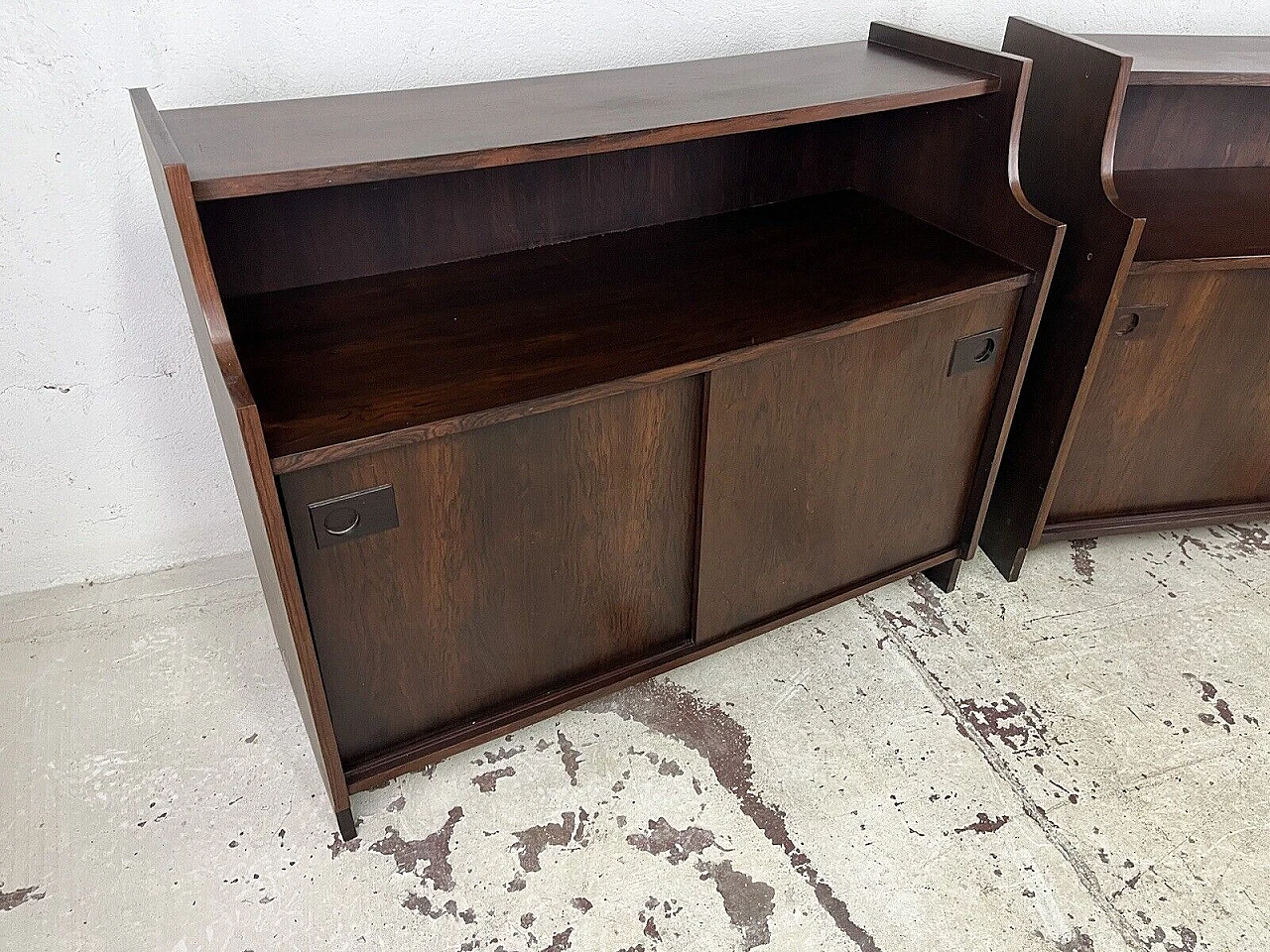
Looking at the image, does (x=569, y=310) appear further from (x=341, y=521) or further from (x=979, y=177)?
(x=979, y=177)

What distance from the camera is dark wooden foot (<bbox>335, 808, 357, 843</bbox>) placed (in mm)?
1448

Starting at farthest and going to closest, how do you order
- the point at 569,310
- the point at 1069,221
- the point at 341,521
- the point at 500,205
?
the point at 1069,221 < the point at 500,205 < the point at 569,310 < the point at 341,521

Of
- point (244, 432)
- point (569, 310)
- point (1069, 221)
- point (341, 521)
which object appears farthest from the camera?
point (1069, 221)

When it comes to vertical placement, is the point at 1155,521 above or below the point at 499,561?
below

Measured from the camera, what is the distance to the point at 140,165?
1.49m

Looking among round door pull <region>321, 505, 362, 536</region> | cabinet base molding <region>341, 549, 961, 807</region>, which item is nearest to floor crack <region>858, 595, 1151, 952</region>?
cabinet base molding <region>341, 549, 961, 807</region>

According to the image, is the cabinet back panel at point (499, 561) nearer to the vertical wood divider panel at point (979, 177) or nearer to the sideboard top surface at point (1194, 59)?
the vertical wood divider panel at point (979, 177)

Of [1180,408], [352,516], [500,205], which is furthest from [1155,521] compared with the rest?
[352,516]

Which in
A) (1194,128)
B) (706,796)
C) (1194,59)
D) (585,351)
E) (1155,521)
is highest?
(1194,59)

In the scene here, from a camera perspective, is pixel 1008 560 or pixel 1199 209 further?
pixel 1008 560

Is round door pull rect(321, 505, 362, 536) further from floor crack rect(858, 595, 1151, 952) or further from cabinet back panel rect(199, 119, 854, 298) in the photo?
floor crack rect(858, 595, 1151, 952)

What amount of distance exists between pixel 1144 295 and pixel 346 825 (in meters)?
1.61

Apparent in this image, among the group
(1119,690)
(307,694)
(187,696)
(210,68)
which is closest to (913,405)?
(1119,690)

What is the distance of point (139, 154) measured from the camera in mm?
1482
